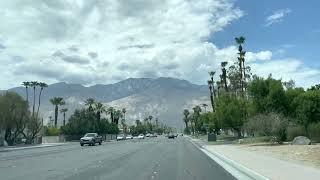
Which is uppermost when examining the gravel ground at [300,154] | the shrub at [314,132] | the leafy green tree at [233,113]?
the leafy green tree at [233,113]

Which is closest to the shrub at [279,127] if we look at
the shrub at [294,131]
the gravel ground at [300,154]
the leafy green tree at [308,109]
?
the shrub at [294,131]

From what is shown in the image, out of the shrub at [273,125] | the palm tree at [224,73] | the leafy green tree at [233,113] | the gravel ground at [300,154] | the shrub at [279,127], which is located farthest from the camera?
the palm tree at [224,73]

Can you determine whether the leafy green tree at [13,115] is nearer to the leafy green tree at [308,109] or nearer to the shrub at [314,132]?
the leafy green tree at [308,109]

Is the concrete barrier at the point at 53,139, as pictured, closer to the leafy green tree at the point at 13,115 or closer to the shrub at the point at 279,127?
the leafy green tree at the point at 13,115

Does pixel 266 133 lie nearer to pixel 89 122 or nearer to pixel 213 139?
pixel 213 139

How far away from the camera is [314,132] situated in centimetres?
5622

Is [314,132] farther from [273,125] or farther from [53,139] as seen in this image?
[53,139]

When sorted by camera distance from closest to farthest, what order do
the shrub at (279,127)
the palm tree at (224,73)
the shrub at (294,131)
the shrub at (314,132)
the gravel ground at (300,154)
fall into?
the gravel ground at (300,154)
the shrub at (279,127)
the shrub at (314,132)
the shrub at (294,131)
the palm tree at (224,73)

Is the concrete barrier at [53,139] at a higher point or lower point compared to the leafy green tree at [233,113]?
lower

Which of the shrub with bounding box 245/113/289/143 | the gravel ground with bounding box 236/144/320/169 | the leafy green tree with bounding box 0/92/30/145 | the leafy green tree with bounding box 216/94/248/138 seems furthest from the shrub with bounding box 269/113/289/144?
the leafy green tree with bounding box 0/92/30/145

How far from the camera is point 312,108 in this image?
59.5 m

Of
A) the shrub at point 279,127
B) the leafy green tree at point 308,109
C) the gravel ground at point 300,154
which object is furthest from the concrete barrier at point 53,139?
the gravel ground at point 300,154

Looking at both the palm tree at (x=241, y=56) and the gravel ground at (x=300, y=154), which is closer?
the gravel ground at (x=300, y=154)

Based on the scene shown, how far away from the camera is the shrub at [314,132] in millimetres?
55438
